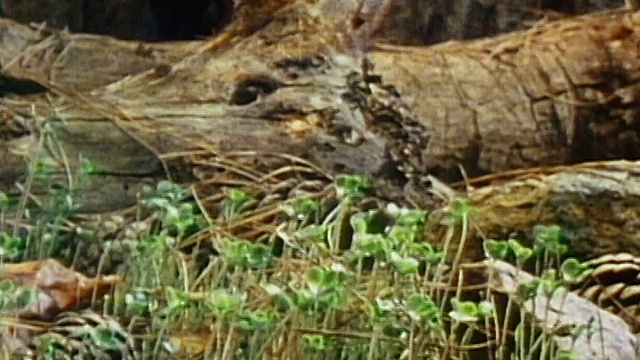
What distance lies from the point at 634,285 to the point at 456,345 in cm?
17

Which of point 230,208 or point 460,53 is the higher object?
point 460,53

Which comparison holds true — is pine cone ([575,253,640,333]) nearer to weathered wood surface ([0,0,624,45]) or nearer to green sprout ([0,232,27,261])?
weathered wood surface ([0,0,624,45])

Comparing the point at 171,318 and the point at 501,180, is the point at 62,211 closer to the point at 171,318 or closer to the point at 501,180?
the point at 171,318

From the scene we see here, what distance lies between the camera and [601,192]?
39.4 inches

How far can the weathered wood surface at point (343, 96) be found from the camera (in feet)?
3.39

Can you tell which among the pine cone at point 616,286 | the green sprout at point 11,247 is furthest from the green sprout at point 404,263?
the green sprout at point 11,247

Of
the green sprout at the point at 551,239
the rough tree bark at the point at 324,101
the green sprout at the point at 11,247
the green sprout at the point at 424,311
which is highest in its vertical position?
the rough tree bark at the point at 324,101

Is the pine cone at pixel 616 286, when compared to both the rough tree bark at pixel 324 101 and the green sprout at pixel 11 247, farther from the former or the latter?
the green sprout at pixel 11 247

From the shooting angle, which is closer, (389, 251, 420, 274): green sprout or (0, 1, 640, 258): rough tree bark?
(389, 251, 420, 274): green sprout

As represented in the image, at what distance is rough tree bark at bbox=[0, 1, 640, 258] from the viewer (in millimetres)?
1031

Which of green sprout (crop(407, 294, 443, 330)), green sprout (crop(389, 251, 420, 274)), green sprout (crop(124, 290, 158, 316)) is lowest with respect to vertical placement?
green sprout (crop(124, 290, 158, 316))

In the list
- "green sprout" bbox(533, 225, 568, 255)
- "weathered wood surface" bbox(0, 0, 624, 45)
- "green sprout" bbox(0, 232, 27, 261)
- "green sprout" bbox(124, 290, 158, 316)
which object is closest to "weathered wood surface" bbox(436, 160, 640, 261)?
"green sprout" bbox(533, 225, 568, 255)

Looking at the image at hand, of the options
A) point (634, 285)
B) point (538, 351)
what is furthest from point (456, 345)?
point (634, 285)

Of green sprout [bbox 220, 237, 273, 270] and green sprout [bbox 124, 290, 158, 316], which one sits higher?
green sprout [bbox 220, 237, 273, 270]
